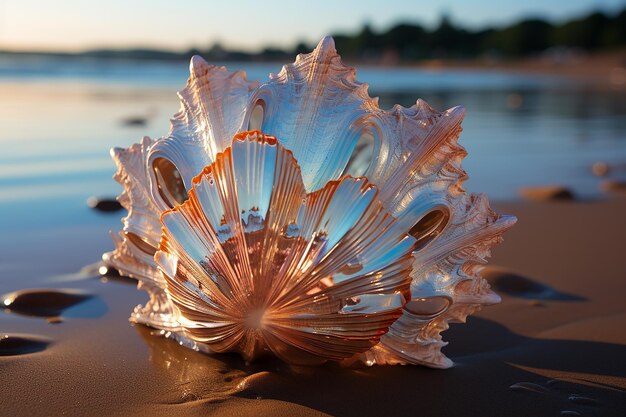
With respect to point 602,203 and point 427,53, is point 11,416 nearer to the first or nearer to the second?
point 602,203

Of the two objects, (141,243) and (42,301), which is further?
(42,301)

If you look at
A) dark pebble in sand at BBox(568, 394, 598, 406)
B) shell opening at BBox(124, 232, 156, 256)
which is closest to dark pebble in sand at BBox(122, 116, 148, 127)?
shell opening at BBox(124, 232, 156, 256)

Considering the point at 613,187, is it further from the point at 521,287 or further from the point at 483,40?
the point at 483,40

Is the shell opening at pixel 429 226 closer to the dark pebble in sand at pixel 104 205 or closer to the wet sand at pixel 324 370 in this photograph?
the wet sand at pixel 324 370

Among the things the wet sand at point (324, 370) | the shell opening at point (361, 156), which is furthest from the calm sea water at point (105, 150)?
the shell opening at point (361, 156)

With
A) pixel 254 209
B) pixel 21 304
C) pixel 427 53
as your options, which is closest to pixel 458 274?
pixel 254 209

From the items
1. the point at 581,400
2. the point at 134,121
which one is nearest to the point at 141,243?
the point at 581,400
